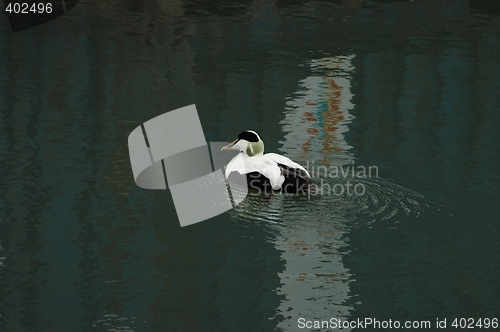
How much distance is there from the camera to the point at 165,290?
5.20m

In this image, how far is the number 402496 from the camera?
1213cm

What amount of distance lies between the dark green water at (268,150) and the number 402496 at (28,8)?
0.39 meters

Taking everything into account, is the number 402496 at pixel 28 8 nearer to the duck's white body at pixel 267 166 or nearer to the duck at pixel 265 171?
the duck at pixel 265 171

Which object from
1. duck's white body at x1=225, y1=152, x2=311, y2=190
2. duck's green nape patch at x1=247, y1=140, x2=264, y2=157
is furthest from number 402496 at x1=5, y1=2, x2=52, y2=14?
duck's white body at x1=225, y1=152, x2=311, y2=190

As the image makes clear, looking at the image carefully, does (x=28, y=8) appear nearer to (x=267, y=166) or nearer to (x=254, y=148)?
(x=254, y=148)

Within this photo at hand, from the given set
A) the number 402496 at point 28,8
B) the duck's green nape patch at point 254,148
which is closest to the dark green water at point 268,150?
the number 402496 at point 28,8

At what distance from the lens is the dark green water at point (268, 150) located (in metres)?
5.14

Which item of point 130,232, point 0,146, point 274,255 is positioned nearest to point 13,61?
point 0,146

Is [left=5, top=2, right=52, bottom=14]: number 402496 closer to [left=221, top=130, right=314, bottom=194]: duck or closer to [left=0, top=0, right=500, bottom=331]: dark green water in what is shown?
[left=0, top=0, right=500, bottom=331]: dark green water

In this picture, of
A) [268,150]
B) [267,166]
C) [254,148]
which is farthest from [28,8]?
[267,166]

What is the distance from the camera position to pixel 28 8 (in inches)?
486

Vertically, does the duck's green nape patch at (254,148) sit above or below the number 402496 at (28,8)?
above

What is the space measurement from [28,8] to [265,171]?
276 inches

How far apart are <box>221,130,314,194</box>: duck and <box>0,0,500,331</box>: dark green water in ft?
0.32
